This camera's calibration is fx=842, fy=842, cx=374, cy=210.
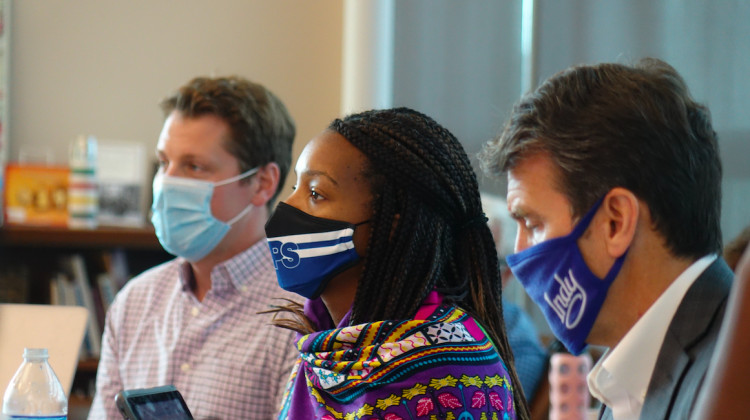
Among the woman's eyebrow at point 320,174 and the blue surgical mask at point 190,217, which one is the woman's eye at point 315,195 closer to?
the woman's eyebrow at point 320,174

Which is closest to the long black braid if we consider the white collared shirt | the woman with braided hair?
the woman with braided hair

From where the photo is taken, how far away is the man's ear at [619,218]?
122 cm

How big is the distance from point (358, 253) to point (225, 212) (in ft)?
2.83

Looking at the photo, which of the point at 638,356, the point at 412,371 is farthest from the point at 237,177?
the point at 638,356

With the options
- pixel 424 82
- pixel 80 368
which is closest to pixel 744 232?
pixel 424 82

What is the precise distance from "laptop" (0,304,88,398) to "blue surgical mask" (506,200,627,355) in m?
0.92

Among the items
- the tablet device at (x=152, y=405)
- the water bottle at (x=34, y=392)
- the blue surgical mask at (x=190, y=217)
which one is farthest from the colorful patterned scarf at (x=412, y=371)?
the blue surgical mask at (x=190, y=217)

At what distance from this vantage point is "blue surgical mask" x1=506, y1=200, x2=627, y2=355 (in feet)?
4.10

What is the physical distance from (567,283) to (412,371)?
0.91 feet

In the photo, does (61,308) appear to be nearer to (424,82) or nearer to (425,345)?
(425,345)

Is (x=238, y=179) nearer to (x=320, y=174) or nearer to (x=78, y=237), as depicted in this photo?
(x=320, y=174)

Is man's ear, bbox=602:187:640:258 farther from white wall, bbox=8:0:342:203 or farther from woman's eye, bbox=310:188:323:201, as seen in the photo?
white wall, bbox=8:0:342:203

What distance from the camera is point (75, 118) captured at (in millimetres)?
3400

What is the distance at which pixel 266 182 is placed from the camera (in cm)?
237
